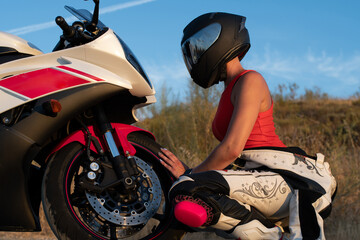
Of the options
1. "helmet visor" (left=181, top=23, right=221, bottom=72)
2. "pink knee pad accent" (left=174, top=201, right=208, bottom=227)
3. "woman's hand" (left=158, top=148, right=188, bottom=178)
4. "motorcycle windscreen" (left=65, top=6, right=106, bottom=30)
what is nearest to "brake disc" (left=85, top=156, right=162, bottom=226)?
"woman's hand" (left=158, top=148, right=188, bottom=178)

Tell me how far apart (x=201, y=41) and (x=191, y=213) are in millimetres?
1074

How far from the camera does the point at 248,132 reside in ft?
8.52

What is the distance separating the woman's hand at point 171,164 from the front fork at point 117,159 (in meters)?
0.21

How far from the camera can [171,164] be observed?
3.01 metres

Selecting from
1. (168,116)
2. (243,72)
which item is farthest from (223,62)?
(168,116)

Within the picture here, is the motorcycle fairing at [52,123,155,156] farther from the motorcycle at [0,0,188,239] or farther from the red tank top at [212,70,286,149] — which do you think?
the red tank top at [212,70,286,149]

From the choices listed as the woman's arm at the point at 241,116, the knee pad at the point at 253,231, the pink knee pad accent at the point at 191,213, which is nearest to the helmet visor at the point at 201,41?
the woman's arm at the point at 241,116

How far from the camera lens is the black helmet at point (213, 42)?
282 centimetres

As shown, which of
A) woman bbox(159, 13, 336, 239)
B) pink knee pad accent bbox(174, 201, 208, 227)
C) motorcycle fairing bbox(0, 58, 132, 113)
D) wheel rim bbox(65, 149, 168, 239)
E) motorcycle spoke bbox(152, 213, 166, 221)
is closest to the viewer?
pink knee pad accent bbox(174, 201, 208, 227)

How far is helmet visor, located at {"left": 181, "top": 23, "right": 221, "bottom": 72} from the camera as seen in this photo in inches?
111

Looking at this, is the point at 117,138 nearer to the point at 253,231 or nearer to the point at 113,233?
the point at 113,233

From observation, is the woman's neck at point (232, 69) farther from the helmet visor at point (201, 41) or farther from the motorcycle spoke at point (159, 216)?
the motorcycle spoke at point (159, 216)

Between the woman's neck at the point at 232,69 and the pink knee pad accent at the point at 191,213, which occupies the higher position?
the woman's neck at the point at 232,69

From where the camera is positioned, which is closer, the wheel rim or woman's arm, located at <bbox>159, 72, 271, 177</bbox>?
woman's arm, located at <bbox>159, 72, 271, 177</bbox>
